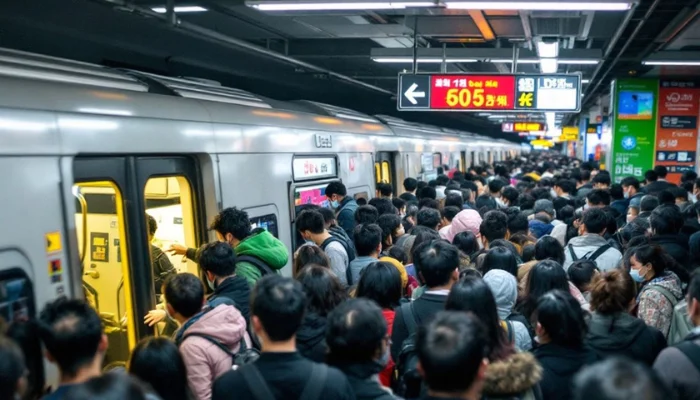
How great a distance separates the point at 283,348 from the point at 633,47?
942cm

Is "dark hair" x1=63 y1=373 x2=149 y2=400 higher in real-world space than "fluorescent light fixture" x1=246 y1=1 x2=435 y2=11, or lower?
lower

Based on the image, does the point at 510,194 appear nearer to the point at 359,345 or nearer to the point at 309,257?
the point at 309,257

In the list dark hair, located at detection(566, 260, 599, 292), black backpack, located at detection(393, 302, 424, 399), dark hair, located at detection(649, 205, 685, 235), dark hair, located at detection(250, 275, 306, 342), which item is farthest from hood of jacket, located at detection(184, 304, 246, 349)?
dark hair, located at detection(649, 205, 685, 235)

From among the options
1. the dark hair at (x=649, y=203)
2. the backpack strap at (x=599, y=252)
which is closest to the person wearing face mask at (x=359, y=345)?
the backpack strap at (x=599, y=252)

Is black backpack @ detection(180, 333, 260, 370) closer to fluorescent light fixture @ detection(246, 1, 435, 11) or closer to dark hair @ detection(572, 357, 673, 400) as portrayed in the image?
dark hair @ detection(572, 357, 673, 400)

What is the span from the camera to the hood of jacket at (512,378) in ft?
8.03

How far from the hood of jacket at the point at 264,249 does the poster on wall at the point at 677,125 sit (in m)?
11.3

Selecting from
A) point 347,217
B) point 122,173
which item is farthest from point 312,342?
point 347,217

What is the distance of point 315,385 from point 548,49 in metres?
7.77

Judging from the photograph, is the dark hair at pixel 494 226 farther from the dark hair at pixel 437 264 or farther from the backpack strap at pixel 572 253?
the dark hair at pixel 437 264

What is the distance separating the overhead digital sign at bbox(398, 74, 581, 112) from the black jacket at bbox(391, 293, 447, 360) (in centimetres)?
507

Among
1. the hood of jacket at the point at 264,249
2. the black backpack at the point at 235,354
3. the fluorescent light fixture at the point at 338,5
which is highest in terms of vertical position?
the fluorescent light fixture at the point at 338,5

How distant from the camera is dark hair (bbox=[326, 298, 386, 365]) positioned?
258 centimetres

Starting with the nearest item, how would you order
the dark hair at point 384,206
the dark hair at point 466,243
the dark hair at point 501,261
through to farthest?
the dark hair at point 501,261 → the dark hair at point 466,243 → the dark hair at point 384,206
